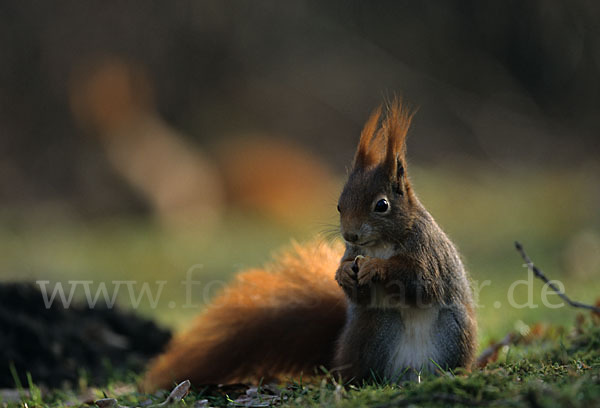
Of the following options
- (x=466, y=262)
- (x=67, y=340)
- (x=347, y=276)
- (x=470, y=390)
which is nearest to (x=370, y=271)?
(x=347, y=276)

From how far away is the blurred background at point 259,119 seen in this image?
8766mm

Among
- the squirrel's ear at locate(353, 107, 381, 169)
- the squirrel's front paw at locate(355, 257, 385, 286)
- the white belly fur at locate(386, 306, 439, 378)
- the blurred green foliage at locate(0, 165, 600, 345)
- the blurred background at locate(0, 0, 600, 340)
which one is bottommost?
the white belly fur at locate(386, 306, 439, 378)

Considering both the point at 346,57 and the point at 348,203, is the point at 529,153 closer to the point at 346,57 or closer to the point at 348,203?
the point at 346,57

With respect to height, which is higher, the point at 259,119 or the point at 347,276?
the point at 259,119

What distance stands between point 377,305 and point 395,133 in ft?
1.79

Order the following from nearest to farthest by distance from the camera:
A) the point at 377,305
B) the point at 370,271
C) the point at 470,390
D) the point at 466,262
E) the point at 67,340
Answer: the point at 470,390 < the point at 370,271 < the point at 377,305 < the point at 466,262 < the point at 67,340

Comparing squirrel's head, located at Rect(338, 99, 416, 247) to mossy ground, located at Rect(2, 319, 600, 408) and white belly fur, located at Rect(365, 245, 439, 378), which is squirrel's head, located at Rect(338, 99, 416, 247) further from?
mossy ground, located at Rect(2, 319, 600, 408)

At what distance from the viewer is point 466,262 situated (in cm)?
259

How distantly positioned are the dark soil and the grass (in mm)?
181

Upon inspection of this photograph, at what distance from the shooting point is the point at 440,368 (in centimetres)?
212

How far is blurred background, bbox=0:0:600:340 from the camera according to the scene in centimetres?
877

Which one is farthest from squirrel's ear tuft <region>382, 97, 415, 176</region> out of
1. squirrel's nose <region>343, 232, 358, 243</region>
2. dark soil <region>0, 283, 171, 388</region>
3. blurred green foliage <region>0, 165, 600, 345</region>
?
dark soil <region>0, 283, 171, 388</region>

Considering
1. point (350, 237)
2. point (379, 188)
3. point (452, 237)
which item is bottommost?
point (350, 237)

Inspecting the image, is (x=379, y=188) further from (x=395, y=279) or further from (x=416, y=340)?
→ (x=416, y=340)
